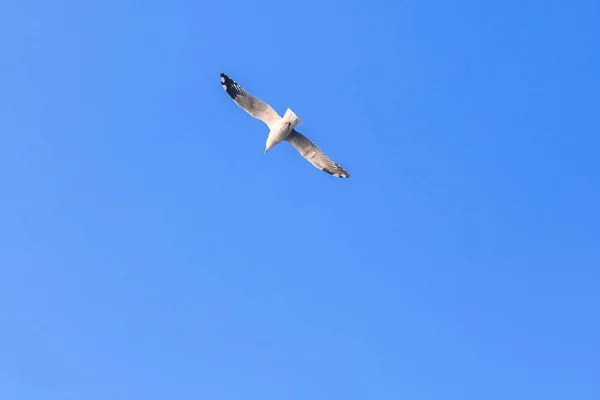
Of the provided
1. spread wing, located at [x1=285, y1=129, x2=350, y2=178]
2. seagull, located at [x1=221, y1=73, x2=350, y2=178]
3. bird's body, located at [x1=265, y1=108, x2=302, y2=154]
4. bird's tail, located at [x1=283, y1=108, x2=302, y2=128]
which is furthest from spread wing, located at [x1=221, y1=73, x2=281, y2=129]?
spread wing, located at [x1=285, y1=129, x2=350, y2=178]

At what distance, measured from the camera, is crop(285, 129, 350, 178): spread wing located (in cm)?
4591

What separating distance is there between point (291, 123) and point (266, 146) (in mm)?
2190

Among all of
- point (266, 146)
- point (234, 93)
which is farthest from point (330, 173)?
point (234, 93)

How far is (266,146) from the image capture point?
149 feet

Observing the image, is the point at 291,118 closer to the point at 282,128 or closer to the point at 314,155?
the point at 282,128

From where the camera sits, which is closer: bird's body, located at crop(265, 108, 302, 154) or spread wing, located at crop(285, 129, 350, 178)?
bird's body, located at crop(265, 108, 302, 154)

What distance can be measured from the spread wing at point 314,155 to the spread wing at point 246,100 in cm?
161

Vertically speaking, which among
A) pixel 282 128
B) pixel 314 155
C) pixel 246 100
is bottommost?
pixel 282 128

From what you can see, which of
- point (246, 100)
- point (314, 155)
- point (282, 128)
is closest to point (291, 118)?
point (282, 128)

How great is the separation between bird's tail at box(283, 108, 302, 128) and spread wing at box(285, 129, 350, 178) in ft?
4.24

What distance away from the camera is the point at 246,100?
148ft

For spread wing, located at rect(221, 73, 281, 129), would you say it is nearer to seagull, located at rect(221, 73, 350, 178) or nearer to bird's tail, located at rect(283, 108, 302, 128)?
seagull, located at rect(221, 73, 350, 178)

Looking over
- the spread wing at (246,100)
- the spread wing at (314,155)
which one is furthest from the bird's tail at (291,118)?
the spread wing at (314,155)

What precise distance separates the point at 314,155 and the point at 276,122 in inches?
122
